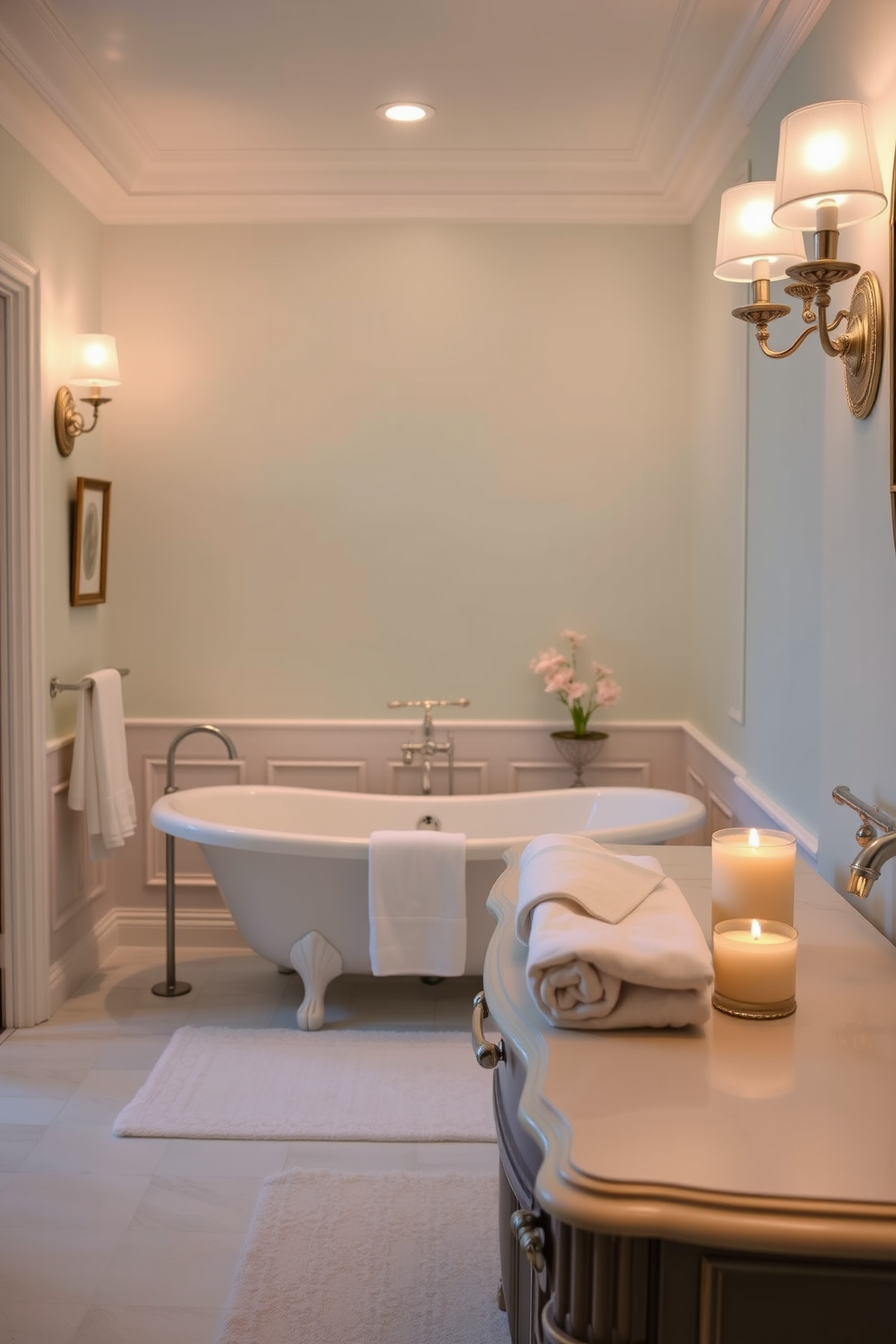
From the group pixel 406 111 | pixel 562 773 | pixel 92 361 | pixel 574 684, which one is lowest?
pixel 562 773

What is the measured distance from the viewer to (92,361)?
3.62 meters

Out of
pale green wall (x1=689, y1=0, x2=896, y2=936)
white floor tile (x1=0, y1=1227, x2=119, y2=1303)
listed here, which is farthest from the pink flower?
white floor tile (x1=0, y1=1227, x2=119, y2=1303)

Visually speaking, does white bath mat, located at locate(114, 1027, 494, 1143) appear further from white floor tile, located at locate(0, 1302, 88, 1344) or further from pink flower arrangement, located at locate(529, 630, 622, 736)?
pink flower arrangement, located at locate(529, 630, 622, 736)

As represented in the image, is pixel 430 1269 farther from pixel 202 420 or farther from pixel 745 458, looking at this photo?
pixel 202 420

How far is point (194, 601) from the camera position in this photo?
4211 mm

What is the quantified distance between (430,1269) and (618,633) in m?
2.39

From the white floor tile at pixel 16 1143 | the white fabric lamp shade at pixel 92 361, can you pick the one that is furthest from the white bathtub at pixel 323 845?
the white fabric lamp shade at pixel 92 361

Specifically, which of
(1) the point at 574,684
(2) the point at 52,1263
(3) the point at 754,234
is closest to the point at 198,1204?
(2) the point at 52,1263

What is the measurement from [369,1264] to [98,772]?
1889 mm

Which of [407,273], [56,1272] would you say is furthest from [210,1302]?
[407,273]

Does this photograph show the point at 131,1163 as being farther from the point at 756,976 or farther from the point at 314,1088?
the point at 756,976

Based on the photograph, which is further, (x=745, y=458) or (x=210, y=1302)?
(x=745, y=458)

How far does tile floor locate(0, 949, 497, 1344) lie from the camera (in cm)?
222

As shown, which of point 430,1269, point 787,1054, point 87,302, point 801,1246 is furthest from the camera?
point 87,302
